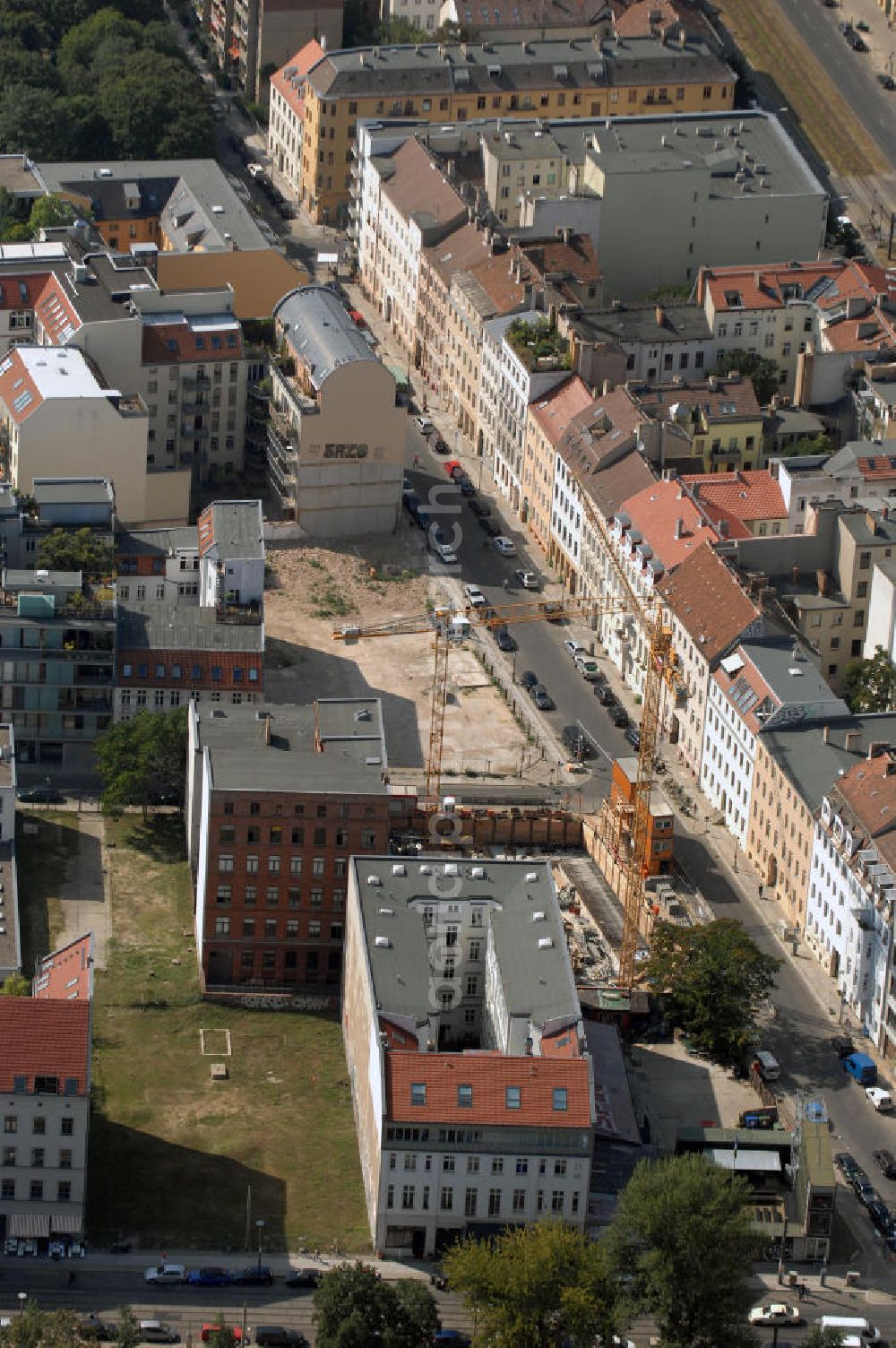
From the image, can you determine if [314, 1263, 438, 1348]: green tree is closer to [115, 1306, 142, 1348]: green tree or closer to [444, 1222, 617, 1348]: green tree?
[444, 1222, 617, 1348]: green tree

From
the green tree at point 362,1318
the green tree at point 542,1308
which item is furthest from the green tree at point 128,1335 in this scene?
the green tree at point 542,1308

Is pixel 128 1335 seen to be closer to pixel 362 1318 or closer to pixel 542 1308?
pixel 362 1318

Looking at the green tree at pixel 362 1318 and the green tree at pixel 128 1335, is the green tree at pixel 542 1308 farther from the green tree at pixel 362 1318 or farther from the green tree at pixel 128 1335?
the green tree at pixel 128 1335

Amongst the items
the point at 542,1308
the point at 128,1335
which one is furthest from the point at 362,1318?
the point at 128,1335

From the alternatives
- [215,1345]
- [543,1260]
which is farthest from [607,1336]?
[215,1345]

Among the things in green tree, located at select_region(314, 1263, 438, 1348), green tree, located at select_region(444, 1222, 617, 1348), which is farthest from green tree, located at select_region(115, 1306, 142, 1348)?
green tree, located at select_region(444, 1222, 617, 1348)

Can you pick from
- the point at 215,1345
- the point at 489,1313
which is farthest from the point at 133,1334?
the point at 489,1313

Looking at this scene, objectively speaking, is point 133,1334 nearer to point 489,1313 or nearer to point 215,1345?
point 215,1345
